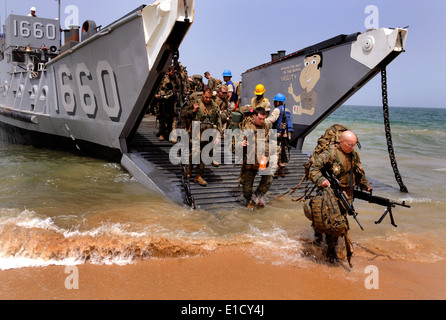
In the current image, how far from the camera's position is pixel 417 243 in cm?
452

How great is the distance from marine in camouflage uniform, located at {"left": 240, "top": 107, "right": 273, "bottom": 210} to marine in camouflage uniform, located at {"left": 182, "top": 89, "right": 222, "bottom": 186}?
0.64m

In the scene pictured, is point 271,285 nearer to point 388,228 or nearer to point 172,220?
point 172,220

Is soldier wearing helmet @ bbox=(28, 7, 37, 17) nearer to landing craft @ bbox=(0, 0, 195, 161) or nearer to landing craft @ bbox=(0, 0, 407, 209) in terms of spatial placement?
landing craft @ bbox=(0, 0, 195, 161)

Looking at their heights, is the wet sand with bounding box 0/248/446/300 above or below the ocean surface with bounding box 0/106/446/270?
below

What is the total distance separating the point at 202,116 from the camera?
239 inches

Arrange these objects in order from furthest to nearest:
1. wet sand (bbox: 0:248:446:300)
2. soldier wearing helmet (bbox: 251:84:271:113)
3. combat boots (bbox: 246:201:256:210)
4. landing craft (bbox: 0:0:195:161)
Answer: soldier wearing helmet (bbox: 251:84:271:113)
landing craft (bbox: 0:0:195:161)
combat boots (bbox: 246:201:256:210)
wet sand (bbox: 0:248:446:300)

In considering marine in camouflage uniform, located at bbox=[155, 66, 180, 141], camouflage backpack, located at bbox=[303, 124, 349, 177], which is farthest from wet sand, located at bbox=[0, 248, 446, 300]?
marine in camouflage uniform, located at bbox=[155, 66, 180, 141]

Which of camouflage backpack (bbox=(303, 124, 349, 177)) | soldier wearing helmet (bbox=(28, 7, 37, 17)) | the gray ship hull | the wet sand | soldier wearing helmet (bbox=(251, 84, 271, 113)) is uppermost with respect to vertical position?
soldier wearing helmet (bbox=(28, 7, 37, 17))

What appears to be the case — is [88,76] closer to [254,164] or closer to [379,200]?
[254,164]

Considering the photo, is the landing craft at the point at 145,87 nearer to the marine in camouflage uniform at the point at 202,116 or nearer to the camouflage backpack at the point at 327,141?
the marine in camouflage uniform at the point at 202,116

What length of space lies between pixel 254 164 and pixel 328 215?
1984 millimetres

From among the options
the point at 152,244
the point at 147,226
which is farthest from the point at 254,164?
the point at 152,244

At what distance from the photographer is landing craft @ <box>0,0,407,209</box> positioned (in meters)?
5.85

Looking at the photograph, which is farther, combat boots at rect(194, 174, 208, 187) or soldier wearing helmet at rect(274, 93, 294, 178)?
soldier wearing helmet at rect(274, 93, 294, 178)
